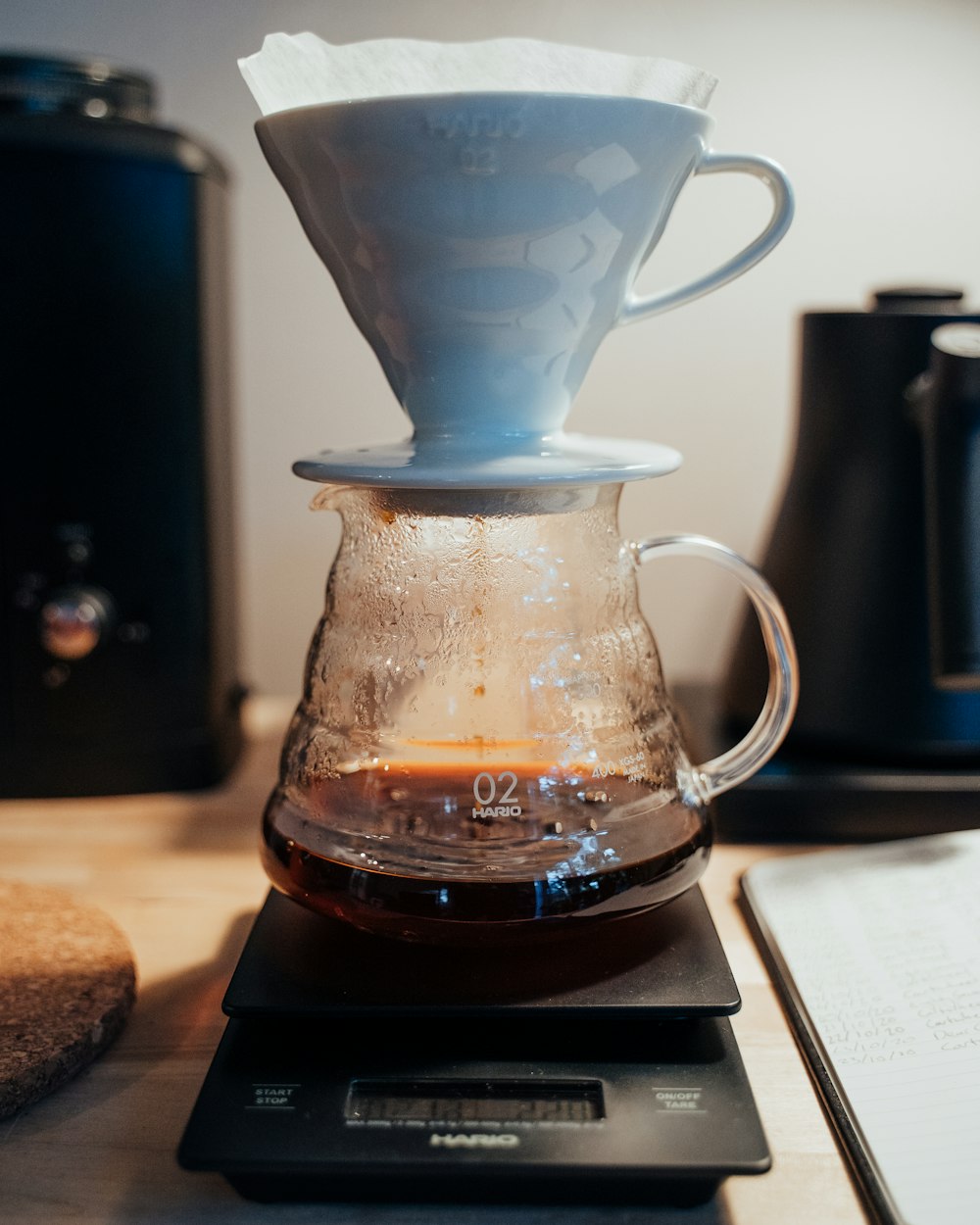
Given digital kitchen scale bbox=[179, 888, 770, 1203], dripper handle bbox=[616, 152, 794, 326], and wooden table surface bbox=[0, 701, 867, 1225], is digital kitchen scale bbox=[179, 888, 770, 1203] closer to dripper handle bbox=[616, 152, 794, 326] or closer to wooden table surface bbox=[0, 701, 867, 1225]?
wooden table surface bbox=[0, 701, 867, 1225]

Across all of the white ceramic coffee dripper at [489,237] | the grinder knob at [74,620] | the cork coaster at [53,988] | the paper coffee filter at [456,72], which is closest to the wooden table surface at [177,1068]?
the cork coaster at [53,988]

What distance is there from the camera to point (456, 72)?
54cm

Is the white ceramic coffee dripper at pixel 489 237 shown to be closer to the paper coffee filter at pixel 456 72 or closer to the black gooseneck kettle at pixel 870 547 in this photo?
the paper coffee filter at pixel 456 72

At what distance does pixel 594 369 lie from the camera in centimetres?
102

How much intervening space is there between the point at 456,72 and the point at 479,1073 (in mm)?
429

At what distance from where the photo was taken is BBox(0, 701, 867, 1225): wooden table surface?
0.45 metres

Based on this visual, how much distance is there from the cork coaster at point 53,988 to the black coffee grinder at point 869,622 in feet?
1.28

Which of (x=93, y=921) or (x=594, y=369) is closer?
(x=93, y=921)

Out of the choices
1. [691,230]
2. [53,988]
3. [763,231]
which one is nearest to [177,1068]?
[53,988]

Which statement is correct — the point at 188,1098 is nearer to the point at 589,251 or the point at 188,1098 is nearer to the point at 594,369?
the point at 589,251

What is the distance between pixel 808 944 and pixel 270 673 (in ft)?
2.00

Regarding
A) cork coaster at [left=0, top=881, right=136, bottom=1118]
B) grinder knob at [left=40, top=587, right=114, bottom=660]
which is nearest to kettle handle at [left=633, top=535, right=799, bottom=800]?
cork coaster at [left=0, top=881, right=136, bottom=1118]

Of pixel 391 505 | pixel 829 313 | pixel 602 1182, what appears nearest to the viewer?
pixel 602 1182

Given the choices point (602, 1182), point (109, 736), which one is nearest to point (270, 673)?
point (109, 736)
